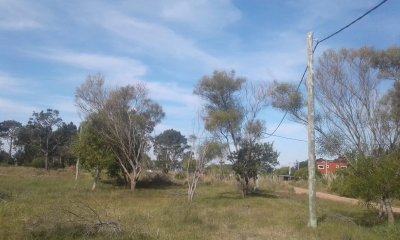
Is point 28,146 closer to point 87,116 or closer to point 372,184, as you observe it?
point 87,116

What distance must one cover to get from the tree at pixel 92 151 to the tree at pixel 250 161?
9811 millimetres

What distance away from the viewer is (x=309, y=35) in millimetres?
16406

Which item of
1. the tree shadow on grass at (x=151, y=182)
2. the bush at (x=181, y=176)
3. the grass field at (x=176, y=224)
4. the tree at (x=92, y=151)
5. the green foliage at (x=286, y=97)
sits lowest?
the grass field at (x=176, y=224)

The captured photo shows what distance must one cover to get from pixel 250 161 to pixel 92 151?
39.8 feet

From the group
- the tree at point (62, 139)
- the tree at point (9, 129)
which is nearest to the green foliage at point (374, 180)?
the tree at point (62, 139)

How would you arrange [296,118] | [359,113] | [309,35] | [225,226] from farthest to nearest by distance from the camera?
[296,118]
[359,113]
[309,35]
[225,226]

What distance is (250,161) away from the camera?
32.8 meters

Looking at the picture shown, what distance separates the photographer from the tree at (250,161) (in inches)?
1276

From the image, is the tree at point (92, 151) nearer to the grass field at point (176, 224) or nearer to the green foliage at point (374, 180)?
the grass field at point (176, 224)

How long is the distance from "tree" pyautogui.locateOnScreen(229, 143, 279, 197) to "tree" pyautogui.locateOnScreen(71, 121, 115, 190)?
9.81m

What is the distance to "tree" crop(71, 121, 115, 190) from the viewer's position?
35281mm

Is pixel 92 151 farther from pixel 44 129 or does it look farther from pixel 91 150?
pixel 44 129

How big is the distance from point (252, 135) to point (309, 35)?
17.6 m

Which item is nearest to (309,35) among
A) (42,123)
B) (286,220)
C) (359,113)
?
(286,220)
